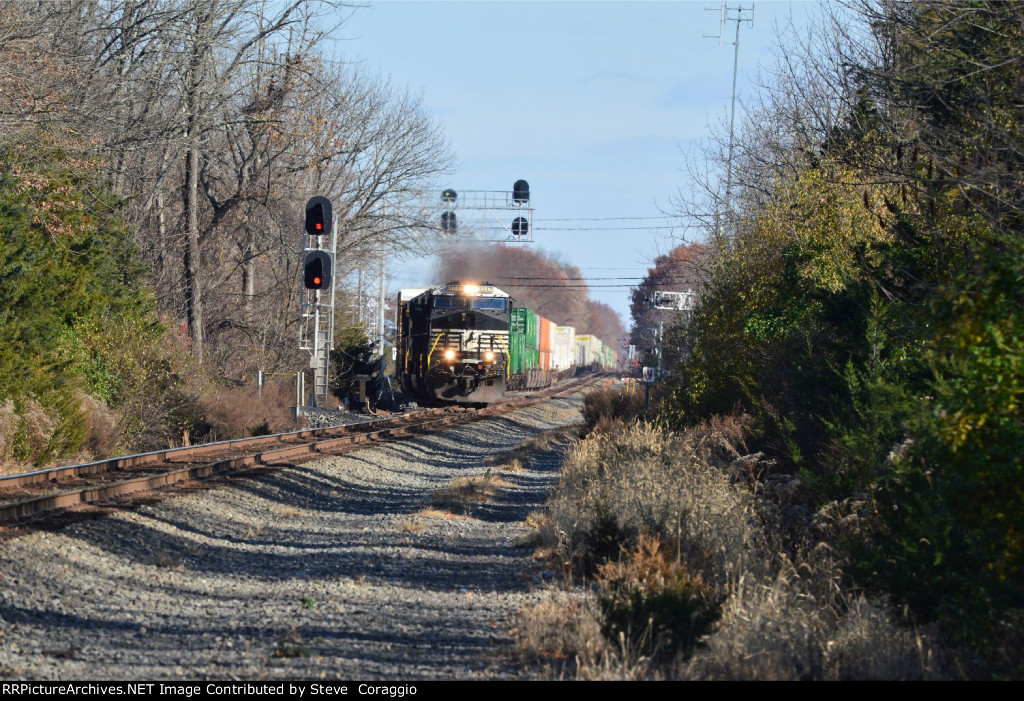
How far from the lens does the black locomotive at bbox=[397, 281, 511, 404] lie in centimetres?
3222

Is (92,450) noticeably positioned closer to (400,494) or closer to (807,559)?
(400,494)

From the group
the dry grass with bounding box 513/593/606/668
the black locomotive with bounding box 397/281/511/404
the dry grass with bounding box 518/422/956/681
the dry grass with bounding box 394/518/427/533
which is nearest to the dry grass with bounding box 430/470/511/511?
the dry grass with bounding box 394/518/427/533

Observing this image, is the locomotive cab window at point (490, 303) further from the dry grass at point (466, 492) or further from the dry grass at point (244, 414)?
the dry grass at point (466, 492)

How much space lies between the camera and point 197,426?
77.8ft

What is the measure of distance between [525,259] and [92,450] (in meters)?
113

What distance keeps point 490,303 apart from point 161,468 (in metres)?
17.4

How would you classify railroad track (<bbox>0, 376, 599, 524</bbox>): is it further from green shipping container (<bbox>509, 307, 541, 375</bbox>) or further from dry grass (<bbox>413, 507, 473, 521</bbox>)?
green shipping container (<bbox>509, 307, 541, 375</bbox>)

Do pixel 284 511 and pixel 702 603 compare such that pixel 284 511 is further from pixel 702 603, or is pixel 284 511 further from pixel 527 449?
pixel 527 449

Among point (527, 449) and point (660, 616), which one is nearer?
point (660, 616)

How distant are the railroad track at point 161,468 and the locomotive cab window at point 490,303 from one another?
19.5 feet

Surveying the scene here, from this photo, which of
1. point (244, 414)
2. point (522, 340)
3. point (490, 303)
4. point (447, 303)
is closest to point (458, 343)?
point (447, 303)

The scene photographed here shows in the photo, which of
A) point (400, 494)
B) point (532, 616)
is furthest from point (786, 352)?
point (532, 616)

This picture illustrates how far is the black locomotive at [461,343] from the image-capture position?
3222cm

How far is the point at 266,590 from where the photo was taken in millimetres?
9141
